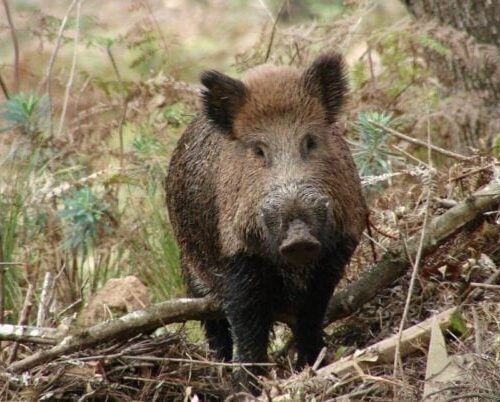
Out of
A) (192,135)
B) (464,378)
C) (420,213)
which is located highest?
(192,135)

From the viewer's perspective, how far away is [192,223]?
556 cm

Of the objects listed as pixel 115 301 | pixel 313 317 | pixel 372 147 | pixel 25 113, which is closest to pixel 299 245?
pixel 313 317

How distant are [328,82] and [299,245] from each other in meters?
1.08

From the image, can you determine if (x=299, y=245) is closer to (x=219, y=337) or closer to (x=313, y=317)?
(x=313, y=317)

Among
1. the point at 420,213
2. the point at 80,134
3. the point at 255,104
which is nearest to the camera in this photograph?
the point at 255,104

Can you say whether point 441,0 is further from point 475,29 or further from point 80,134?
point 80,134

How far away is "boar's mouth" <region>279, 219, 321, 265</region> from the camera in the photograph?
441 centimetres

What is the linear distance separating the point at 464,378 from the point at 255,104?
159 cm

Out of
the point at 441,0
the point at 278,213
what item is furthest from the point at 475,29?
the point at 278,213

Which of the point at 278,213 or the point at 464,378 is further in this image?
the point at 278,213

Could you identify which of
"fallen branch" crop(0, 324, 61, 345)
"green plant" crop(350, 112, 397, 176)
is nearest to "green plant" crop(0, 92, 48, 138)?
"green plant" crop(350, 112, 397, 176)

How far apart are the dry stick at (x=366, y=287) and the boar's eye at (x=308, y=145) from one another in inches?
23.4

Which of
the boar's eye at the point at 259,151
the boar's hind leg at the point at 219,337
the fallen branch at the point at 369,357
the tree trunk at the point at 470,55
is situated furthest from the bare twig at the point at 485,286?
the tree trunk at the point at 470,55

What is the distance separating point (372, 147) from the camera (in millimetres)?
6340
